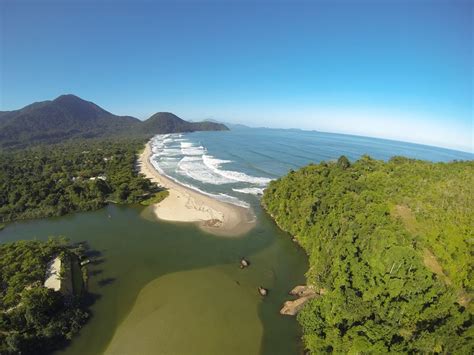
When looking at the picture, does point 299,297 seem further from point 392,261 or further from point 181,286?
point 181,286

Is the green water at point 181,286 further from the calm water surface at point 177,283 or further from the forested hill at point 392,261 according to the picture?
the forested hill at point 392,261

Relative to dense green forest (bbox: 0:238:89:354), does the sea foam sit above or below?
above

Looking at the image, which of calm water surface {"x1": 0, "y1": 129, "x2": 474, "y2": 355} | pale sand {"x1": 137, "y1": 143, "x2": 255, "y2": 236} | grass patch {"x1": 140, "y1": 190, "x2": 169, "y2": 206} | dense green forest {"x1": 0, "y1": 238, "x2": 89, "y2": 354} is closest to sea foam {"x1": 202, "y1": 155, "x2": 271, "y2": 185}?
pale sand {"x1": 137, "y1": 143, "x2": 255, "y2": 236}

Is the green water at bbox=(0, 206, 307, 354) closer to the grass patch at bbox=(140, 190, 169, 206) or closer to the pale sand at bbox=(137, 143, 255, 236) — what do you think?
the pale sand at bbox=(137, 143, 255, 236)

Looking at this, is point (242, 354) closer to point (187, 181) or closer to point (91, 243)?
point (91, 243)

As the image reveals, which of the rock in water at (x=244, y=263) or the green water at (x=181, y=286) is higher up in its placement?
the rock in water at (x=244, y=263)

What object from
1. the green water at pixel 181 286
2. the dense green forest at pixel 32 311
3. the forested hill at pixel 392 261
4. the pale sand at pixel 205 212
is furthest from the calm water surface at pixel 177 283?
the forested hill at pixel 392 261

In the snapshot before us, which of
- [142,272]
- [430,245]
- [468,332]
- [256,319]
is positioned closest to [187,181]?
[142,272]
